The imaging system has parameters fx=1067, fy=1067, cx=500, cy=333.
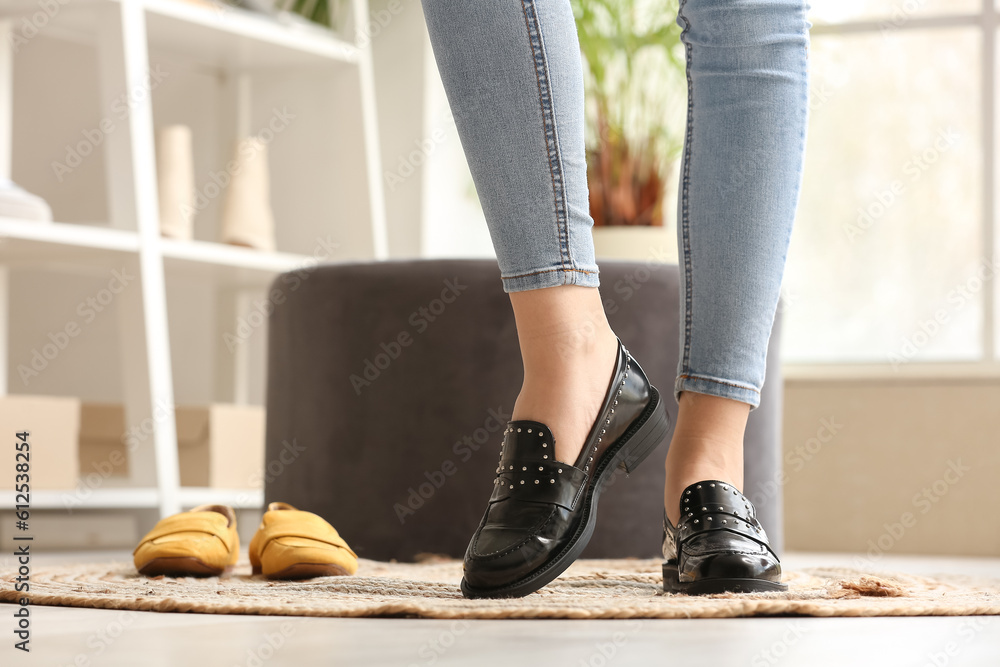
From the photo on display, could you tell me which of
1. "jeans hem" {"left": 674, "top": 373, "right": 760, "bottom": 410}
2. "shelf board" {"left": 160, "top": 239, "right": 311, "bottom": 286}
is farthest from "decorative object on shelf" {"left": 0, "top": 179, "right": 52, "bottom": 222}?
"jeans hem" {"left": 674, "top": 373, "right": 760, "bottom": 410}

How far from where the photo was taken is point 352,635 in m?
0.59

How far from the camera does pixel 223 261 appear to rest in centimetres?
217

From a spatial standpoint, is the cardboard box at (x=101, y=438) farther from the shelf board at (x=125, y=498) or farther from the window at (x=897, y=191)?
the window at (x=897, y=191)

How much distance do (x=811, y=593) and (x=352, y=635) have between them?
39 centimetres

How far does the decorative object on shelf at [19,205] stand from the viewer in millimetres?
1781

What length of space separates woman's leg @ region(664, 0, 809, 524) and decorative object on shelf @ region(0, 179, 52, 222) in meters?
1.33

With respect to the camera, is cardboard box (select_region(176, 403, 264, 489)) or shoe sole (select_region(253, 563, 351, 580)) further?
cardboard box (select_region(176, 403, 264, 489))

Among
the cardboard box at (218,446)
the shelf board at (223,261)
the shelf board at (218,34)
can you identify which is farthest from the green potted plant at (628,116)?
the cardboard box at (218,446)

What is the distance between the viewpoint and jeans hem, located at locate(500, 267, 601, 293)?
74cm

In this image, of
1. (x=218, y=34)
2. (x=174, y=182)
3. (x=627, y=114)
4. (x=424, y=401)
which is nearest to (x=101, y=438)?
(x=174, y=182)

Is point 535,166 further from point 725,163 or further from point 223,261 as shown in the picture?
point 223,261

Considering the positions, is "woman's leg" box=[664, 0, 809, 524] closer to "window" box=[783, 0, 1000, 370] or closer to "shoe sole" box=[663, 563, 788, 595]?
"shoe sole" box=[663, 563, 788, 595]

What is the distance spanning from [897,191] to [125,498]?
73.6 inches

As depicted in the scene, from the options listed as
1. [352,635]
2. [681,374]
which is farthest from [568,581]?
[352,635]
